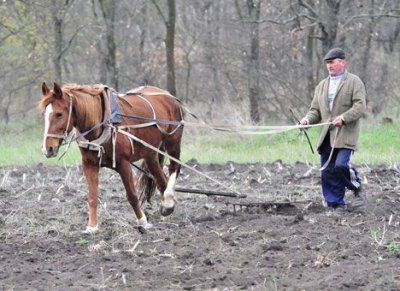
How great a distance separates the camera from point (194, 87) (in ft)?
103

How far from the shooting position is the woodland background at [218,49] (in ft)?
76.1

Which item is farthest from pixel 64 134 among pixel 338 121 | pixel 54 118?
pixel 338 121

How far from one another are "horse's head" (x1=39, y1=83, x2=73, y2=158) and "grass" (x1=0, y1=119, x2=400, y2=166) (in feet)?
22.8

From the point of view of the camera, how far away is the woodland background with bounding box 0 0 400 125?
23188mm

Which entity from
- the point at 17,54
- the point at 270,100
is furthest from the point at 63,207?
the point at 17,54

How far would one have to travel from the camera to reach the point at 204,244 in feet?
24.6

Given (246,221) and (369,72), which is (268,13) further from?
(246,221)

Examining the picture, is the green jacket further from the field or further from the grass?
the grass

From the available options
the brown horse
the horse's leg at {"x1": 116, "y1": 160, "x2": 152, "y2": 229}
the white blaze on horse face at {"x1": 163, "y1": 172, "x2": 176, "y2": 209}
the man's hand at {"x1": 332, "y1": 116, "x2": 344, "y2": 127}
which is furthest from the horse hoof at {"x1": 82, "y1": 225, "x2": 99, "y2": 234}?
the man's hand at {"x1": 332, "y1": 116, "x2": 344, "y2": 127}

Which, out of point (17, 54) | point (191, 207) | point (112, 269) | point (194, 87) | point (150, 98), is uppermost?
point (150, 98)

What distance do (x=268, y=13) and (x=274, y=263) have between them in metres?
22.2

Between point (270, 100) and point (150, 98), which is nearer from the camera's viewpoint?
point (150, 98)

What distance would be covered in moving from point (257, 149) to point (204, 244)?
1091 cm

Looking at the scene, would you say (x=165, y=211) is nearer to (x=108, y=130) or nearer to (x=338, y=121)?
(x=108, y=130)
